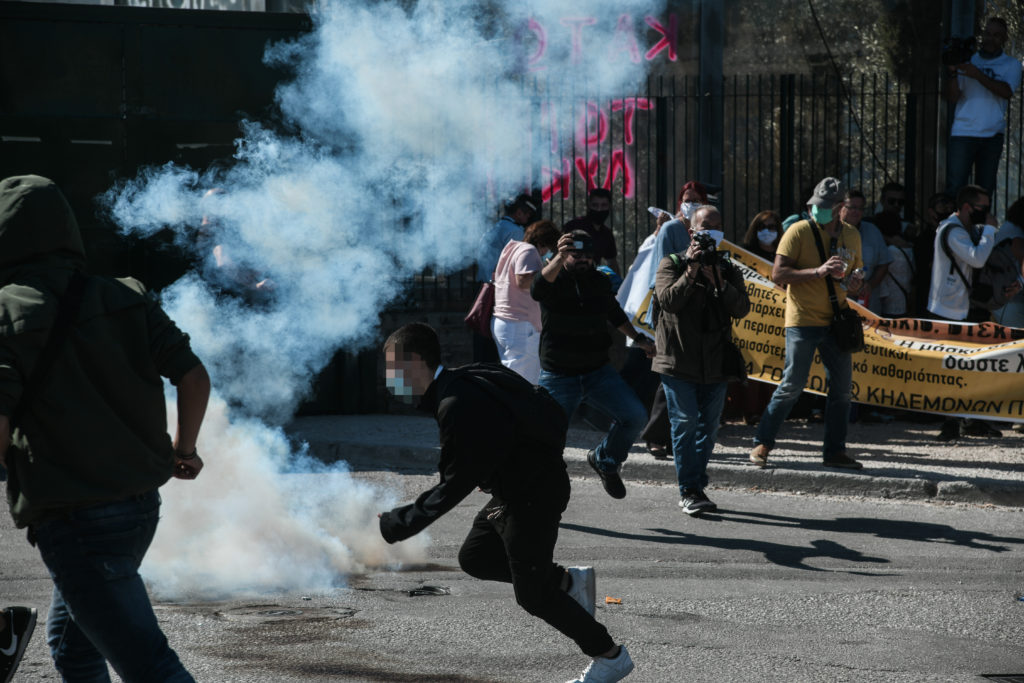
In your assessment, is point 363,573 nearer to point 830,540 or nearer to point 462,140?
point 830,540

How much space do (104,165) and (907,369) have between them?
23.4 feet

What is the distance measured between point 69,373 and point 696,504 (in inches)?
190

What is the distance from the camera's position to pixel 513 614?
17.8ft

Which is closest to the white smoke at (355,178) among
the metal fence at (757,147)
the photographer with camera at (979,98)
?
the metal fence at (757,147)

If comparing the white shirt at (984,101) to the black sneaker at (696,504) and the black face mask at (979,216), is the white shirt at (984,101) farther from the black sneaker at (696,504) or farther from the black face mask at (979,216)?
the black sneaker at (696,504)

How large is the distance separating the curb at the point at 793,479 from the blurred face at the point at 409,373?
4360mm

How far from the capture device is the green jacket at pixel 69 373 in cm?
329

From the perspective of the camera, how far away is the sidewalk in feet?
26.8

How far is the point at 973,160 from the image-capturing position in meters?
12.4

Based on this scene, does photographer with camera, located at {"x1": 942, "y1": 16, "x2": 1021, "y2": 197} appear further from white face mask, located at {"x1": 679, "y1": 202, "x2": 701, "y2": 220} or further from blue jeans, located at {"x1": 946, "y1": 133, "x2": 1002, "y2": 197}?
white face mask, located at {"x1": 679, "y1": 202, "x2": 701, "y2": 220}

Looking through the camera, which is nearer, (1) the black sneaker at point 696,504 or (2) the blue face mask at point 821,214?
(1) the black sneaker at point 696,504

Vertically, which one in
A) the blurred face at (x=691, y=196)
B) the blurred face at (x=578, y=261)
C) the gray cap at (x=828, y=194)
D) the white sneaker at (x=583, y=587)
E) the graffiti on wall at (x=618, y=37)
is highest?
the graffiti on wall at (x=618, y=37)

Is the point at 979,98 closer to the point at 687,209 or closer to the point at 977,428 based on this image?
the point at 977,428

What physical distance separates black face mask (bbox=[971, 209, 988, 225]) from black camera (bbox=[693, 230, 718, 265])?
167 inches
